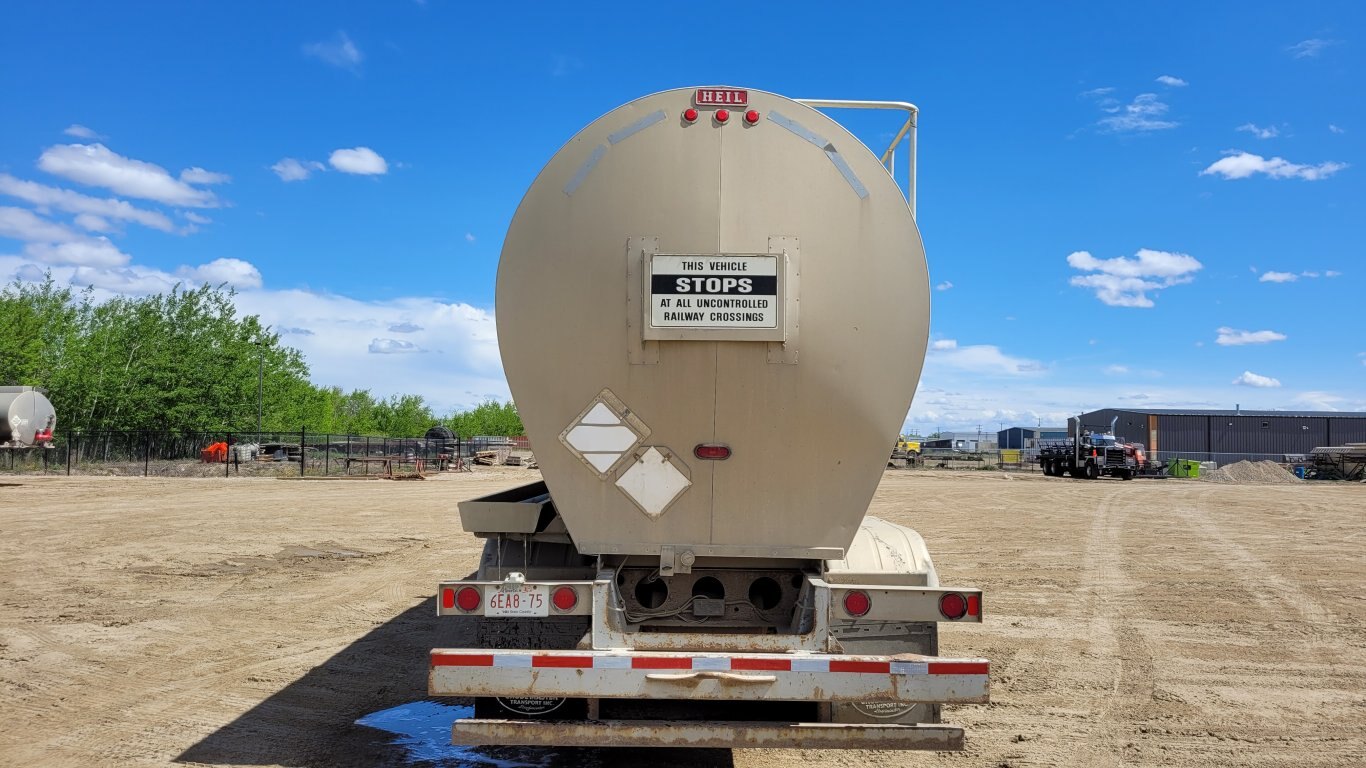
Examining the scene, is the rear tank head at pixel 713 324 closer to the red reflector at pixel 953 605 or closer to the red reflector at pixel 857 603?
the red reflector at pixel 857 603

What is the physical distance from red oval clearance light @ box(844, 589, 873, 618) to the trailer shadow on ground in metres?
1.53

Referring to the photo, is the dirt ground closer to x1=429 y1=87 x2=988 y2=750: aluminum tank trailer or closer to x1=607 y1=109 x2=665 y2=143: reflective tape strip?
x1=429 y1=87 x2=988 y2=750: aluminum tank trailer

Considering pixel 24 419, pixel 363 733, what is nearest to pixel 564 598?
pixel 363 733

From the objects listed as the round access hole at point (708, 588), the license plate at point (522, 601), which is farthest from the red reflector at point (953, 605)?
the license plate at point (522, 601)

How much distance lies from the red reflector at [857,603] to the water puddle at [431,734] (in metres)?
2.10

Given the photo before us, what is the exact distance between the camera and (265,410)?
53.2 m

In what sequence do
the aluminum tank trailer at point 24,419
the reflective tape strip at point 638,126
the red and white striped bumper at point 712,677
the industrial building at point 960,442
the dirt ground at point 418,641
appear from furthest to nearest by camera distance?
the industrial building at point 960,442, the aluminum tank trailer at point 24,419, the dirt ground at point 418,641, the reflective tape strip at point 638,126, the red and white striped bumper at point 712,677

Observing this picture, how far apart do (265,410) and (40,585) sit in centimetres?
4627

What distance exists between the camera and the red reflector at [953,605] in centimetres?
413

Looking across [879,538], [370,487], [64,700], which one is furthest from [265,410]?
[879,538]

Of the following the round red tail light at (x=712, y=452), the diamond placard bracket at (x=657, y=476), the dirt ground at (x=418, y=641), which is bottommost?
the dirt ground at (x=418, y=641)

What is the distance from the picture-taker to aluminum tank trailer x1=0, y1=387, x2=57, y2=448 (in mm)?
26531

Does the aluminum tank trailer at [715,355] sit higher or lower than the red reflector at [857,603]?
higher

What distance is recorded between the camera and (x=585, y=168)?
4246 mm
